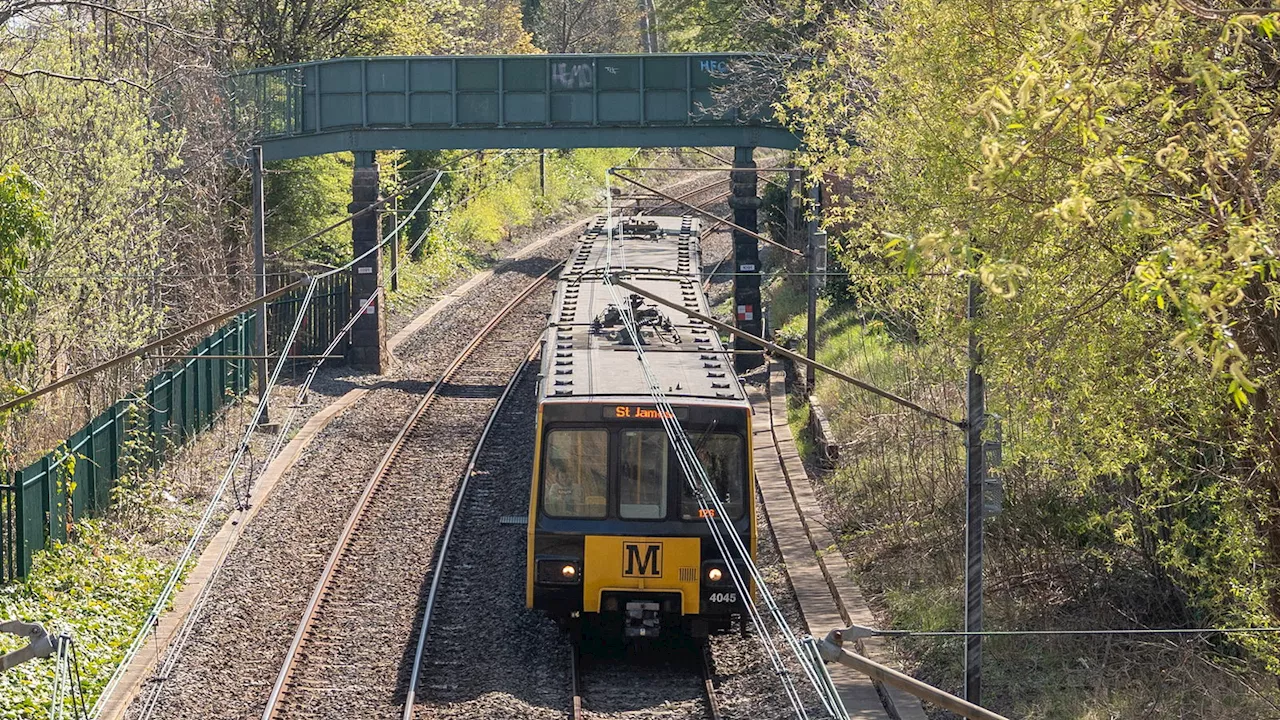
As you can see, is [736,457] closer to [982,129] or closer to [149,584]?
[982,129]

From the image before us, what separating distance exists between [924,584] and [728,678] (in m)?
3.37

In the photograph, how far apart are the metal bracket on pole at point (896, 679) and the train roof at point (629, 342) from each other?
740 cm

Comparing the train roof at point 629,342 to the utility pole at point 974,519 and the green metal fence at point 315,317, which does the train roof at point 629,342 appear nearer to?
the utility pole at point 974,519

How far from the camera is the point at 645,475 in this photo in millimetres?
13438

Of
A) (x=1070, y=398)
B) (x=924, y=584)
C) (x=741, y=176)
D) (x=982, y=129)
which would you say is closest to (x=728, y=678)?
(x=924, y=584)

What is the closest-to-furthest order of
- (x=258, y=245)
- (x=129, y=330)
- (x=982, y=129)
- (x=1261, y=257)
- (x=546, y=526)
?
1. (x=1261, y=257)
2. (x=982, y=129)
3. (x=546, y=526)
4. (x=129, y=330)
5. (x=258, y=245)

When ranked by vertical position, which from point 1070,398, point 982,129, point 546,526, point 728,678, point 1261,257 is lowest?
point 728,678

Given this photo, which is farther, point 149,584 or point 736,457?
point 149,584

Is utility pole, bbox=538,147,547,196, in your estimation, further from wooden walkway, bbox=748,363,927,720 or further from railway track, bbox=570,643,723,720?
railway track, bbox=570,643,723,720

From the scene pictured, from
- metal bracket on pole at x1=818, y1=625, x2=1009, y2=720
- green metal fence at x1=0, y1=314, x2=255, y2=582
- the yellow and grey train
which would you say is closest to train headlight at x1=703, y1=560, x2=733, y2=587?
the yellow and grey train

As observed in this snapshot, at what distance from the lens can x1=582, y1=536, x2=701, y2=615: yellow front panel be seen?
44.0ft

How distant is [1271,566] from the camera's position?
10.9 meters

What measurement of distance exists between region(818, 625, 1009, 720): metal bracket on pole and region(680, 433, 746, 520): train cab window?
7.20 m

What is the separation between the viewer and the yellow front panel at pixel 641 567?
1340cm
